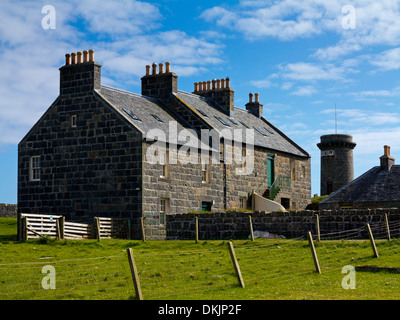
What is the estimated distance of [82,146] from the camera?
35844 mm

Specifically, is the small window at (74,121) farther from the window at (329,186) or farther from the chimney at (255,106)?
the window at (329,186)


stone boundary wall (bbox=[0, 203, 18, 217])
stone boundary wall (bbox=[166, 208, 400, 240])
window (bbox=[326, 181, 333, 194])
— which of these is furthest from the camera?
window (bbox=[326, 181, 333, 194])

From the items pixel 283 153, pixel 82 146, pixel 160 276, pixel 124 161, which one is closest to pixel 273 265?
pixel 160 276

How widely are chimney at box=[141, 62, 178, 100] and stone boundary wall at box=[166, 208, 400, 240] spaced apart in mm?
11934

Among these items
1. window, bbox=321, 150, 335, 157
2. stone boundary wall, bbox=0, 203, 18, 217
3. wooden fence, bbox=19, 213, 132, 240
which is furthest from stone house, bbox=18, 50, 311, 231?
window, bbox=321, 150, 335, 157

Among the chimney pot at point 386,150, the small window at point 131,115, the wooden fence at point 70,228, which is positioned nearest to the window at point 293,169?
the chimney pot at point 386,150

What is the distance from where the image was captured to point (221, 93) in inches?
1850

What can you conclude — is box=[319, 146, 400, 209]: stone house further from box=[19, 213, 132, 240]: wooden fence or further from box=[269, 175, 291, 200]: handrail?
box=[19, 213, 132, 240]: wooden fence

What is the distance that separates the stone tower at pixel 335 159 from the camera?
2864 inches

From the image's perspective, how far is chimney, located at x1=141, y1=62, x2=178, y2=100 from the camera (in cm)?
4216

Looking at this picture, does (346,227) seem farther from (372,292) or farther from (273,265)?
(372,292)

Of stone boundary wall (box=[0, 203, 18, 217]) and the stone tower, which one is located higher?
the stone tower

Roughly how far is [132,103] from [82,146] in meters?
4.27

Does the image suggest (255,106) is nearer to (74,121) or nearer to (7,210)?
(74,121)
